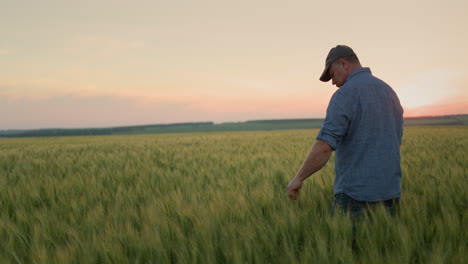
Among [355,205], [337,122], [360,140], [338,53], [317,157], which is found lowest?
[355,205]

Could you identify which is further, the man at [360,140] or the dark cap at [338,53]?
the dark cap at [338,53]

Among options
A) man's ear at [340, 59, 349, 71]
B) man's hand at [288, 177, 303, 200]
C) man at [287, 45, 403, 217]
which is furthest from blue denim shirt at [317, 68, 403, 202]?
man's hand at [288, 177, 303, 200]

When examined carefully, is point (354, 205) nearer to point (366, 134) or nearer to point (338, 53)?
point (366, 134)

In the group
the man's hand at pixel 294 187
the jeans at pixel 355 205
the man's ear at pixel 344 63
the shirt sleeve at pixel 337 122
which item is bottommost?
the jeans at pixel 355 205

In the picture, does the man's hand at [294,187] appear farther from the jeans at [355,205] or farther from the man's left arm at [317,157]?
the jeans at [355,205]

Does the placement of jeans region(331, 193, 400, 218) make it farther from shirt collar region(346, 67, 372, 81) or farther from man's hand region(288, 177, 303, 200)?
shirt collar region(346, 67, 372, 81)

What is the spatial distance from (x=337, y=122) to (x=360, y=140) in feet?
0.85

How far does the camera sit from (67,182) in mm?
4555

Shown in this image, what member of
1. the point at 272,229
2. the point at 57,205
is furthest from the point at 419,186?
the point at 57,205

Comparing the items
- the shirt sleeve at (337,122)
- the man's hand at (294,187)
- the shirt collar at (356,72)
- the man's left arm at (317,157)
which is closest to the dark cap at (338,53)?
the shirt collar at (356,72)

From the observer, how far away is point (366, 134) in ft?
7.65

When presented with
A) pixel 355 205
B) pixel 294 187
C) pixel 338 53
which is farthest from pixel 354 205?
pixel 338 53

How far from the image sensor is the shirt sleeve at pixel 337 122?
226 centimetres

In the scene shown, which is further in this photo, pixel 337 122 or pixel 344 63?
pixel 344 63
